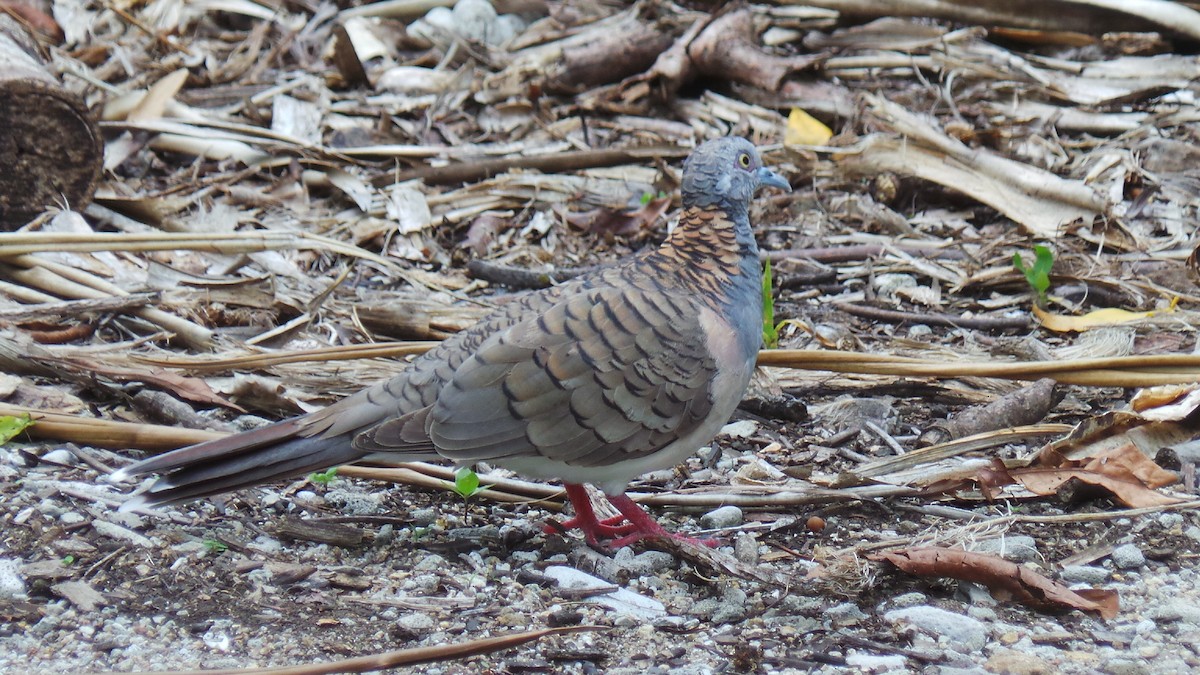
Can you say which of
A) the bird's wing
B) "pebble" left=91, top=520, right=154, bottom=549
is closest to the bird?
the bird's wing

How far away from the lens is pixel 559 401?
327 cm

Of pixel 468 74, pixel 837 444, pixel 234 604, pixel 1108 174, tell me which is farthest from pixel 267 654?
pixel 468 74

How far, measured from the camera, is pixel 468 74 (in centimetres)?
712

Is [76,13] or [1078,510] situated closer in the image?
[1078,510]

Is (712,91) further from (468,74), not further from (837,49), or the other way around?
(468,74)

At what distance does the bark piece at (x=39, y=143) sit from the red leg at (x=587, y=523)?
9.77 ft

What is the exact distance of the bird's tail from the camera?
3.16 meters

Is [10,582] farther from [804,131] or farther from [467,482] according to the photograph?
[804,131]

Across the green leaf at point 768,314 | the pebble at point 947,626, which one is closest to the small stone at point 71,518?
the pebble at point 947,626

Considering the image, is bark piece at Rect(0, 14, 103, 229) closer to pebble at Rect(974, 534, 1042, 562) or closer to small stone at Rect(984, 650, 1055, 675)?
pebble at Rect(974, 534, 1042, 562)

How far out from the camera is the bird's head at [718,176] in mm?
3615

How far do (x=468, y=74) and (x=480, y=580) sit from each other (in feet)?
14.6

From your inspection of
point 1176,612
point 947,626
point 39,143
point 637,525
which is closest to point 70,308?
point 39,143

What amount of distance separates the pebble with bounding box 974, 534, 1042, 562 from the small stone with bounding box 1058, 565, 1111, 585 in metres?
0.10
